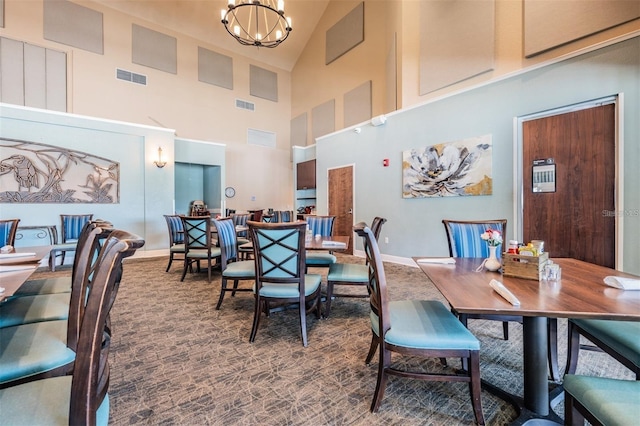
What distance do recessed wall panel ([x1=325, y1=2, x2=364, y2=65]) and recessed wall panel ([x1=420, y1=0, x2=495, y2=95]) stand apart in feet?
9.13

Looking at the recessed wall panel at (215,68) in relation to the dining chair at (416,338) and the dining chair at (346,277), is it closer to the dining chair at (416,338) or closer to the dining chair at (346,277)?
the dining chair at (346,277)

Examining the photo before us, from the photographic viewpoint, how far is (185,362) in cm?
198

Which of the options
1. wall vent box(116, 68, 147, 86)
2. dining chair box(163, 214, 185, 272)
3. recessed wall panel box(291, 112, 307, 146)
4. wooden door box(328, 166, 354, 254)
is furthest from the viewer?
recessed wall panel box(291, 112, 307, 146)

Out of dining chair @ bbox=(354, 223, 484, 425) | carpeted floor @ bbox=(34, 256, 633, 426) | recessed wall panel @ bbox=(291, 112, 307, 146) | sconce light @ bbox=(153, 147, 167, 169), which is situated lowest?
carpeted floor @ bbox=(34, 256, 633, 426)

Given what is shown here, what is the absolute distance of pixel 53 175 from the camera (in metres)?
5.16

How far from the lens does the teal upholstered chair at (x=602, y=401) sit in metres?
0.83

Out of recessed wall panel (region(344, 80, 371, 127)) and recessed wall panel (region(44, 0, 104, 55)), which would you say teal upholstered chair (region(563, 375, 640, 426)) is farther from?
recessed wall panel (region(44, 0, 104, 55))

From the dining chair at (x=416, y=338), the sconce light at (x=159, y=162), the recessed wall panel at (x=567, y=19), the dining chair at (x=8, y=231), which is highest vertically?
the recessed wall panel at (x=567, y=19)

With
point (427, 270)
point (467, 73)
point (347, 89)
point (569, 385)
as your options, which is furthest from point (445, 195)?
point (347, 89)

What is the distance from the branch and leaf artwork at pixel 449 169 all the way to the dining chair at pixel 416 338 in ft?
10.4

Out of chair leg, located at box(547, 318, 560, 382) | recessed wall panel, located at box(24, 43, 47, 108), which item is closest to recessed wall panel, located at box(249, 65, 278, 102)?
recessed wall panel, located at box(24, 43, 47, 108)

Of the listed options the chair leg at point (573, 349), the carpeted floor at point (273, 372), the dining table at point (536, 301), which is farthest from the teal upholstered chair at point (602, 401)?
the chair leg at point (573, 349)

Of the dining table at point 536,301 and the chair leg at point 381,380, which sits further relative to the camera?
the chair leg at point 381,380

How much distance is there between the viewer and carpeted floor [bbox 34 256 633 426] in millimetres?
1473
